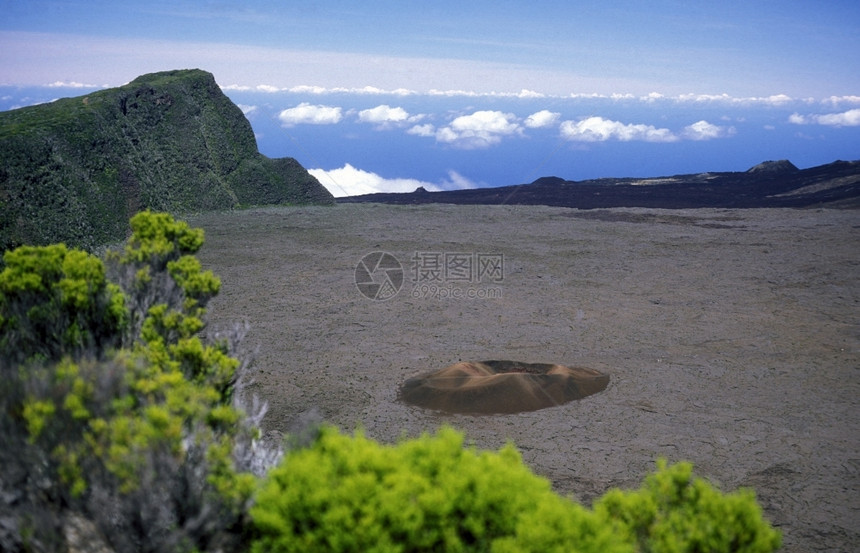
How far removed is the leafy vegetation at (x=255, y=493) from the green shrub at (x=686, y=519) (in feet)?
0.03

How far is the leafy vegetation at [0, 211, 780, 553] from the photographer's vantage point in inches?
162

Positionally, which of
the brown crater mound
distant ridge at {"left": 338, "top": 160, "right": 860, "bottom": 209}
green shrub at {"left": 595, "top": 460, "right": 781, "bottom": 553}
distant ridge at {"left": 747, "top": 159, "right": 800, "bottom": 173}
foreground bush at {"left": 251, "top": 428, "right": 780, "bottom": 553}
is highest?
distant ridge at {"left": 747, "top": 159, "right": 800, "bottom": 173}

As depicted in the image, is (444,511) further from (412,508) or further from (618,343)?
(618,343)

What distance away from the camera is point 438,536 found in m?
4.23

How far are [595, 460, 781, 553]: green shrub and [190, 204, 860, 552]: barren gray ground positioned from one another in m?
2.67

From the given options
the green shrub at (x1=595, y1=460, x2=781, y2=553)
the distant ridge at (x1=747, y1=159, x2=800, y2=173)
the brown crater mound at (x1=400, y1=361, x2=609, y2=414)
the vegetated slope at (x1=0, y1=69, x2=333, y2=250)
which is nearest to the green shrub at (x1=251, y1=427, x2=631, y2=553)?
the green shrub at (x1=595, y1=460, x2=781, y2=553)

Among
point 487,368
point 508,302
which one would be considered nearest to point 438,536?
point 487,368

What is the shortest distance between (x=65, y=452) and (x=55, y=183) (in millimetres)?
29925

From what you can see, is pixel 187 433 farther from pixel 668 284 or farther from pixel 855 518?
pixel 668 284

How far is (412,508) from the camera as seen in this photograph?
4094 mm

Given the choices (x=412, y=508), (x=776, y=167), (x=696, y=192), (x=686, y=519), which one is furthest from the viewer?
(x=776, y=167)

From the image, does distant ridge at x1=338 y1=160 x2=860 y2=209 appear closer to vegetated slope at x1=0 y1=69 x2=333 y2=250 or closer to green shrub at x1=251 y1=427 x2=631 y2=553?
vegetated slope at x1=0 y1=69 x2=333 y2=250

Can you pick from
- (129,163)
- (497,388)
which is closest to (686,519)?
(497,388)

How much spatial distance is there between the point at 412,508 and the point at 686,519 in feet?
7.12
